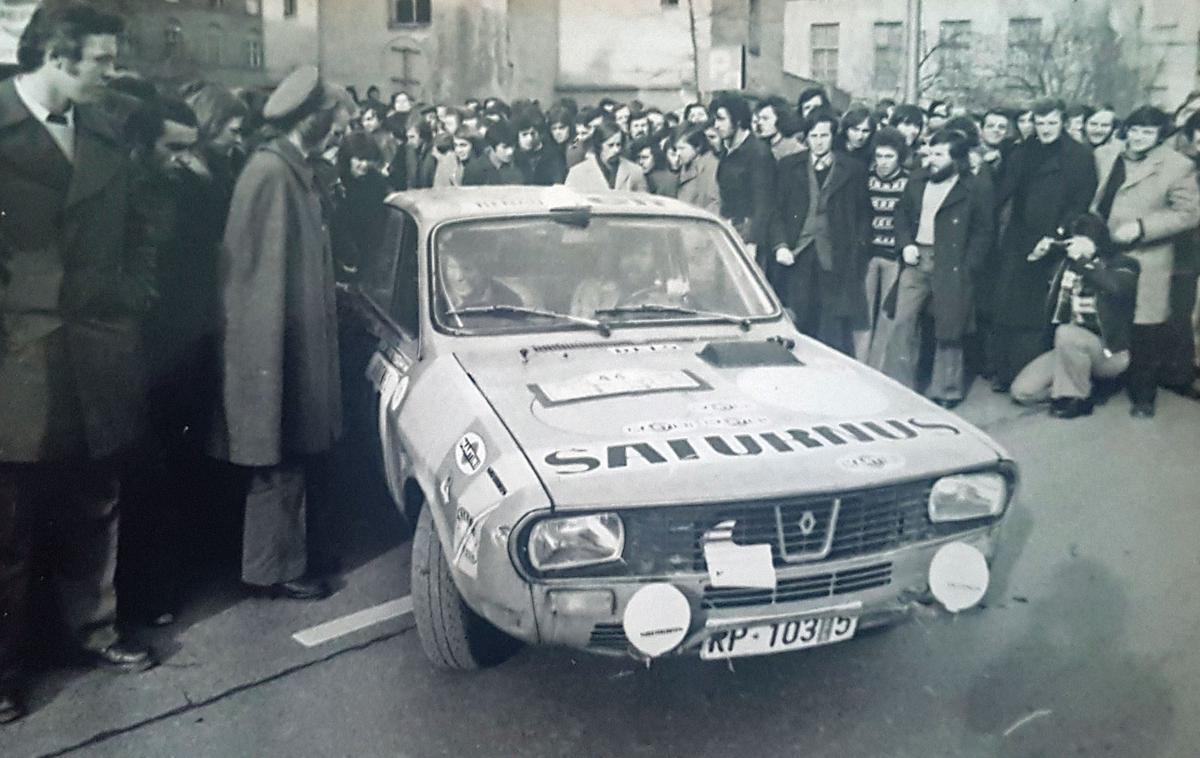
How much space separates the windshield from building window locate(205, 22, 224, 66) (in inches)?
32.7

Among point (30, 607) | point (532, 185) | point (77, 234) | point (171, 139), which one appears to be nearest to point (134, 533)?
point (30, 607)

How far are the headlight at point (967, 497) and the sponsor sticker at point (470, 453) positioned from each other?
3.55 ft

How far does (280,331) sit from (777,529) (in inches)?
62.4

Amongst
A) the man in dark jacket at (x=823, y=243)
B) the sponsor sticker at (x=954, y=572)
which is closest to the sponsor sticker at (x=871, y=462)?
the sponsor sticker at (x=954, y=572)

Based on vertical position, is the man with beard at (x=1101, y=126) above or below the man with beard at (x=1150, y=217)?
above

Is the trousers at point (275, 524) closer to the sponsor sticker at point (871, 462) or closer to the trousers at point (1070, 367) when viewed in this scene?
the sponsor sticker at point (871, 462)

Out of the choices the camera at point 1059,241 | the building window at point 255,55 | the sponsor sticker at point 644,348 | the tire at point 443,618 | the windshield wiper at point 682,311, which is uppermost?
the building window at point 255,55

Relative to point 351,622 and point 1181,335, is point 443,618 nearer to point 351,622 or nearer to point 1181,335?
point 351,622

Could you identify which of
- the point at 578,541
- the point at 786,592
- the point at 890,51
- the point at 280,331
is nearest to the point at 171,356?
the point at 280,331

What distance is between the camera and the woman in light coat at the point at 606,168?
376cm

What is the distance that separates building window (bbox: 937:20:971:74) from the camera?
10.4 feet

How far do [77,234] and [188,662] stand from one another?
1.20 metres

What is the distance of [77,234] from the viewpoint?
2.58 meters

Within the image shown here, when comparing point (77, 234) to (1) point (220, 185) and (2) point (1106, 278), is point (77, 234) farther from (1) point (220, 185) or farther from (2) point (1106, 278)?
(2) point (1106, 278)
